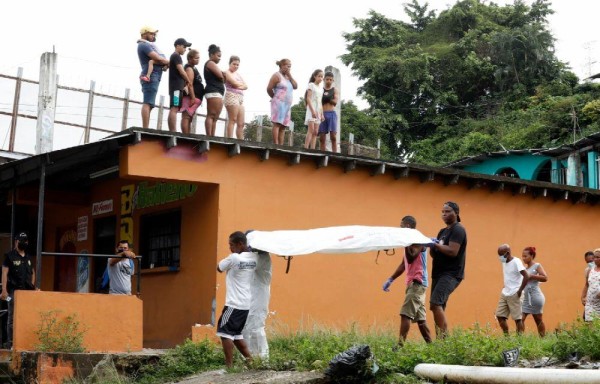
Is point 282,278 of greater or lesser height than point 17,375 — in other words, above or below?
above

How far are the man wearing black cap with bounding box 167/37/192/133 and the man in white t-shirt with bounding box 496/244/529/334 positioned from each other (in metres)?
5.53

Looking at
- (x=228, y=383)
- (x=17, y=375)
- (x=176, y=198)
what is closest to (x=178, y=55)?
(x=176, y=198)

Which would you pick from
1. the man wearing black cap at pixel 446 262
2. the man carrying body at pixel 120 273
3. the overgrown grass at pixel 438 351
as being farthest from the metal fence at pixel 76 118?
the overgrown grass at pixel 438 351

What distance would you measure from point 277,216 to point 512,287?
3.85 meters

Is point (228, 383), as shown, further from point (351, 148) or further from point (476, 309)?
point (351, 148)

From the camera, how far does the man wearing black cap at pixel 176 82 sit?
588 inches

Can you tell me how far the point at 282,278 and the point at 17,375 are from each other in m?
4.43

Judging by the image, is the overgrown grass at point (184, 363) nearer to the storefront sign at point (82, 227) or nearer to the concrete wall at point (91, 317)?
the concrete wall at point (91, 317)

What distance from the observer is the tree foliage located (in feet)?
135

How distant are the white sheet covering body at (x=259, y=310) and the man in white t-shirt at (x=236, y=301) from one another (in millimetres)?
386

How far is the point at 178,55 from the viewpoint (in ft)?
49.4

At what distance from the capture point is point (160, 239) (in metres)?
16.3

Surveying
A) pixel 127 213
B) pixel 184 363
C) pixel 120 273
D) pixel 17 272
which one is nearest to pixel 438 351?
pixel 184 363

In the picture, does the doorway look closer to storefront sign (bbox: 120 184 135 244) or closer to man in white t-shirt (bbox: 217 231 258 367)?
storefront sign (bbox: 120 184 135 244)
